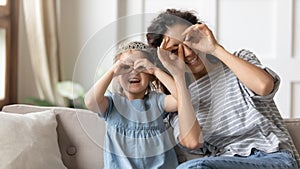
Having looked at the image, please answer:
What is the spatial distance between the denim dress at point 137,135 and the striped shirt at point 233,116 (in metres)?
0.06

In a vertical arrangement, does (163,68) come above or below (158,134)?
above

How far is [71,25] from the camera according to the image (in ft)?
10.6

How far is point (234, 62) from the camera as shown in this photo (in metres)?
1.63

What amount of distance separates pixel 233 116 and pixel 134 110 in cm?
30

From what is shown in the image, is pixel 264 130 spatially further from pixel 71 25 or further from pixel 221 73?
pixel 71 25

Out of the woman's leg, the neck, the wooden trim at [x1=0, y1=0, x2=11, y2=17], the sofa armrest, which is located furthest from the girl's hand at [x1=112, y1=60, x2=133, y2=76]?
the wooden trim at [x1=0, y1=0, x2=11, y2=17]

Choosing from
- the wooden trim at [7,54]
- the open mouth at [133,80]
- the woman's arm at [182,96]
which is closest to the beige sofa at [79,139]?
the open mouth at [133,80]

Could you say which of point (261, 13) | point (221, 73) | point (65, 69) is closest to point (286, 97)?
point (261, 13)

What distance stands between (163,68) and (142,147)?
25 centimetres

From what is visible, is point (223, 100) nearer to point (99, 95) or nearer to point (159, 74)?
point (159, 74)

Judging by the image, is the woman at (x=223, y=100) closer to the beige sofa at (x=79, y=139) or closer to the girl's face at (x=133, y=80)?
the girl's face at (x=133, y=80)

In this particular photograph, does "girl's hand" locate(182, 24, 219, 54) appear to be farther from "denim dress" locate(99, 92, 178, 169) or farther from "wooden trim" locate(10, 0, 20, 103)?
"wooden trim" locate(10, 0, 20, 103)

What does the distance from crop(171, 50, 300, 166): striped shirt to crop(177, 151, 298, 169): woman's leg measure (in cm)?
4

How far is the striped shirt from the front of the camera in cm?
166
